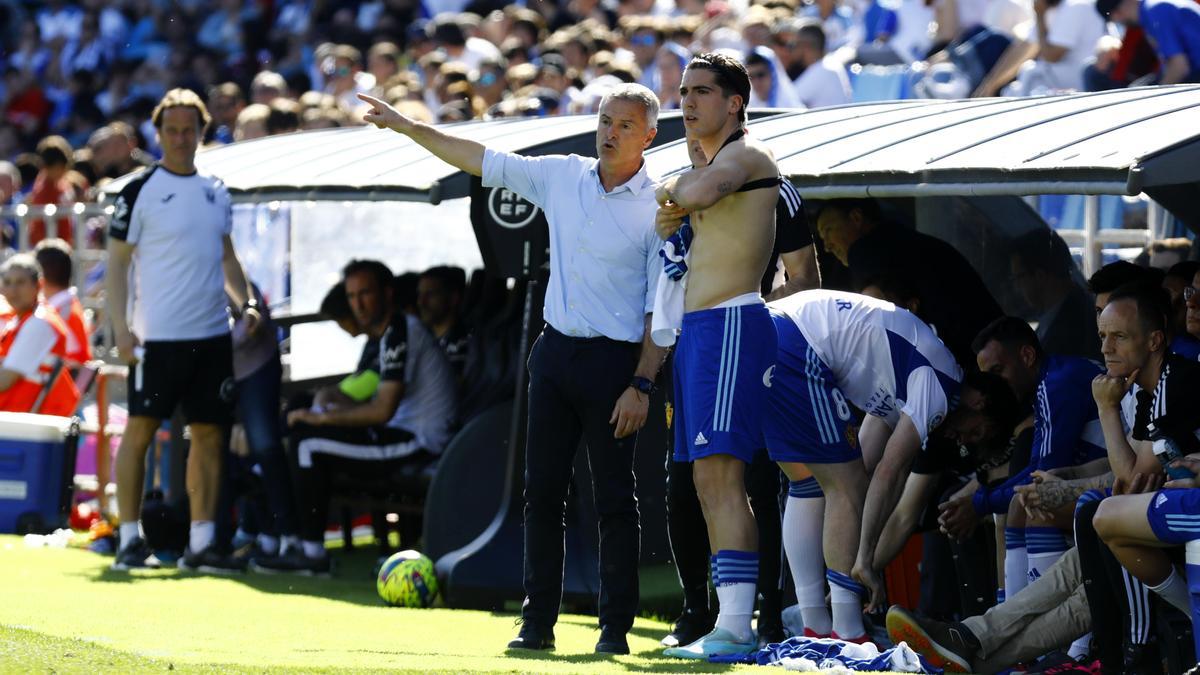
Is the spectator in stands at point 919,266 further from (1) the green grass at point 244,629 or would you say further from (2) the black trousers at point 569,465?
(1) the green grass at point 244,629

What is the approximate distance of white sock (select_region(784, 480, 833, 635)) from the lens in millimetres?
7430

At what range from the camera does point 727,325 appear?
271 inches

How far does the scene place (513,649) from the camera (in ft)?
23.6

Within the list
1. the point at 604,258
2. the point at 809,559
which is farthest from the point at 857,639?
the point at 604,258

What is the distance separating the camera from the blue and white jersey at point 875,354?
7.55 m

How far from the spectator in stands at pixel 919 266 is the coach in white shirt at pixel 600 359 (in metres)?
1.58

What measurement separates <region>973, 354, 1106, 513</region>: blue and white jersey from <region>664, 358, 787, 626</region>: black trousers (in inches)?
40.2

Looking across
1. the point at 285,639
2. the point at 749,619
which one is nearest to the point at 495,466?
the point at 285,639

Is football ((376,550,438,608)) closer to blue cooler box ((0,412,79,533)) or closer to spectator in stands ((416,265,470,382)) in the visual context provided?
spectator in stands ((416,265,470,382))

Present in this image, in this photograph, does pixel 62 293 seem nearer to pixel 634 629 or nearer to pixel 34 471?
pixel 34 471

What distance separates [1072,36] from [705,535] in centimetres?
615

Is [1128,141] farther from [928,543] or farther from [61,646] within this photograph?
[61,646]

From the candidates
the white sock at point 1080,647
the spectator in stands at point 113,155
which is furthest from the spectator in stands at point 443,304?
the spectator in stands at point 113,155

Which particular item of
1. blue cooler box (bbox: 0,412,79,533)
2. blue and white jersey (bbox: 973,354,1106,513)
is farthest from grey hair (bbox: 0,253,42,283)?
blue and white jersey (bbox: 973,354,1106,513)
